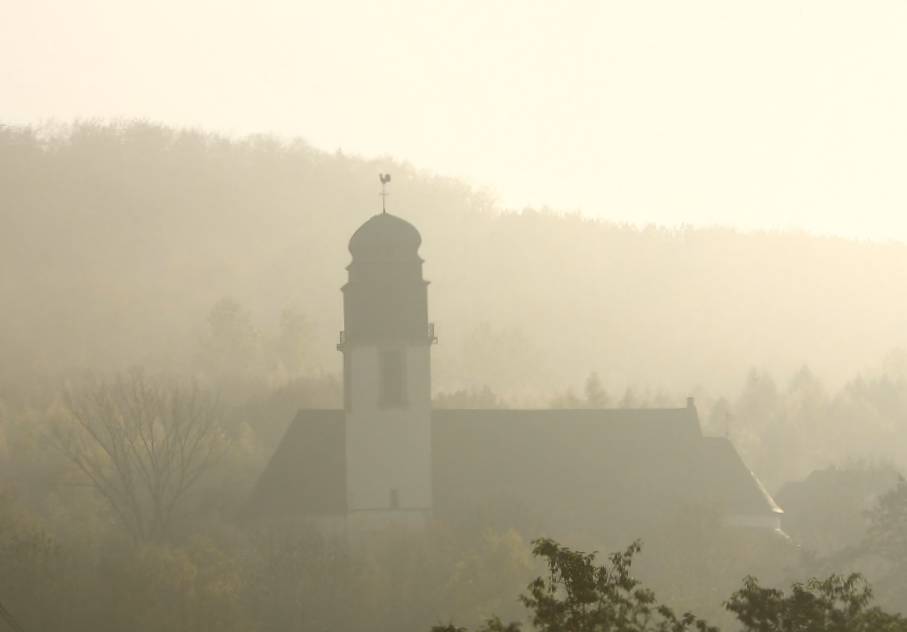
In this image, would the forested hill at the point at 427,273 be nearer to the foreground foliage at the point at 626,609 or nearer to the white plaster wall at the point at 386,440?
the white plaster wall at the point at 386,440

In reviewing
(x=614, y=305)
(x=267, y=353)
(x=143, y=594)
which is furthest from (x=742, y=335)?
(x=143, y=594)

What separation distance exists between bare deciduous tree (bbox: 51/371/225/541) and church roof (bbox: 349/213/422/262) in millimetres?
9881

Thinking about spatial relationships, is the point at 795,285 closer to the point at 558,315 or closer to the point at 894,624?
the point at 558,315

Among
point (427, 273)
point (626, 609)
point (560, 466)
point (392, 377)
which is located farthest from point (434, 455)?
point (427, 273)

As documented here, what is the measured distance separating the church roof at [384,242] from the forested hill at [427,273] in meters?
53.9

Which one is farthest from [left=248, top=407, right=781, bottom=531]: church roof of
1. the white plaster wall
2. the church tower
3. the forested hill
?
the forested hill

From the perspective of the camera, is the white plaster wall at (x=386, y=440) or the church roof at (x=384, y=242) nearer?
the church roof at (x=384, y=242)

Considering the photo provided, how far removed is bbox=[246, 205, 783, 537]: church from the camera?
229 ft

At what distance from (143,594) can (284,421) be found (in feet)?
106

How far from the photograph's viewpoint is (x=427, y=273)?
6373 inches

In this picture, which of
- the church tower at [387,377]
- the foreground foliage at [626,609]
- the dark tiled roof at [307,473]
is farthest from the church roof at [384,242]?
the foreground foliage at [626,609]

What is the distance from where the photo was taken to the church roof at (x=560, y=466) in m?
72.9

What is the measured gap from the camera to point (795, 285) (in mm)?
186375

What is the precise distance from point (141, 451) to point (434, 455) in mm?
16373
